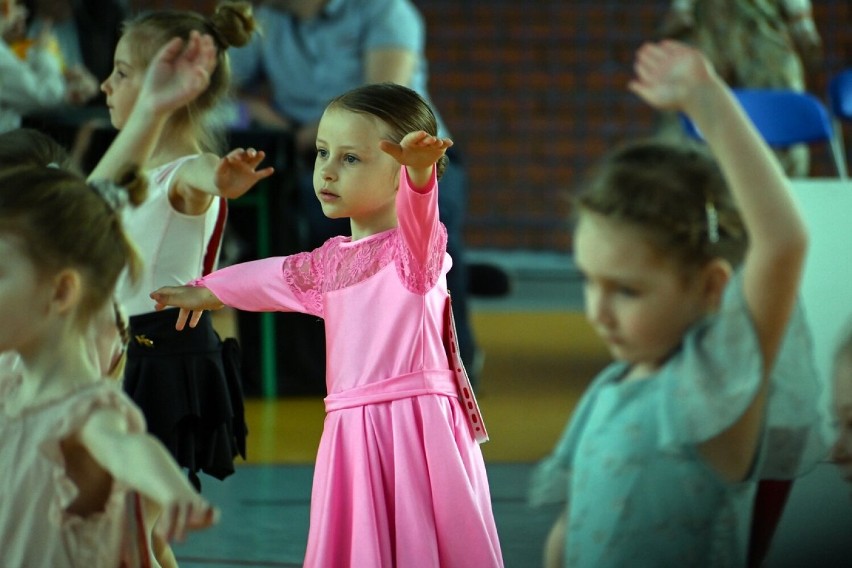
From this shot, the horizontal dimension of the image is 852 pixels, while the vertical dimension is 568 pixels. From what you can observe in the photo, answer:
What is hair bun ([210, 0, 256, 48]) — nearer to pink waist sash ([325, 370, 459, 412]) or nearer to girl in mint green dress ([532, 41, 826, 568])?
pink waist sash ([325, 370, 459, 412])

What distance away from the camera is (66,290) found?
199 centimetres

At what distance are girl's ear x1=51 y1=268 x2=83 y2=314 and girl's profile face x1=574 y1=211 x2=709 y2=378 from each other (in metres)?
0.73

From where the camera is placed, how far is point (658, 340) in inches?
69.6

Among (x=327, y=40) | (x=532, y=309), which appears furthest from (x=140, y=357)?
(x=532, y=309)

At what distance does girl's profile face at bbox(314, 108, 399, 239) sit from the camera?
259 centimetres

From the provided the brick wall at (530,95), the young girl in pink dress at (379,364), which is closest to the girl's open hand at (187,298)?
the young girl in pink dress at (379,364)

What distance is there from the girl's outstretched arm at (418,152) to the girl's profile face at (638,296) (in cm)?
59

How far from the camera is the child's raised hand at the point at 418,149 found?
91.0 inches

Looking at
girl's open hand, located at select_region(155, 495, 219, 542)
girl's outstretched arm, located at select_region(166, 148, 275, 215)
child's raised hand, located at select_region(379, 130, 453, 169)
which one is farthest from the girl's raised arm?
girl's outstretched arm, located at select_region(166, 148, 275, 215)

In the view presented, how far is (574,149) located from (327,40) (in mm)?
4380

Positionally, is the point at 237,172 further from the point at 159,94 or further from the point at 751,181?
the point at 751,181

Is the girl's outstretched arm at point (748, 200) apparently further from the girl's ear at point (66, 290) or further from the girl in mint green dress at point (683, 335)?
the girl's ear at point (66, 290)

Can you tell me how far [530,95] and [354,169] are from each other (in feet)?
24.2

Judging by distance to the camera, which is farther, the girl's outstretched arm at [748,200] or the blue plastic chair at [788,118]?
the blue plastic chair at [788,118]
